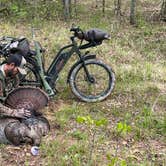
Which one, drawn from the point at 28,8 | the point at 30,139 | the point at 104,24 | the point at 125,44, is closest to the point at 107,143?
the point at 30,139

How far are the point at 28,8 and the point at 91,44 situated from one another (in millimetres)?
9208

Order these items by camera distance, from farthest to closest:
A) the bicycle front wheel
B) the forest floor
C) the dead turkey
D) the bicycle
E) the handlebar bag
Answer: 1. the bicycle front wheel
2. the bicycle
3. the handlebar bag
4. the dead turkey
5. the forest floor

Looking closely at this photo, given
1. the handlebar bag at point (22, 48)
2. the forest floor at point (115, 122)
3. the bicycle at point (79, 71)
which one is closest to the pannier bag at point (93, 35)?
the bicycle at point (79, 71)

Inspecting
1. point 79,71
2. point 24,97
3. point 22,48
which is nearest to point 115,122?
point 79,71

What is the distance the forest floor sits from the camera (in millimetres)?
5320

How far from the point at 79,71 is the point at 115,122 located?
115 cm

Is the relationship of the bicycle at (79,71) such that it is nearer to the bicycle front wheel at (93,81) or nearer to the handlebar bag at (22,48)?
the bicycle front wheel at (93,81)

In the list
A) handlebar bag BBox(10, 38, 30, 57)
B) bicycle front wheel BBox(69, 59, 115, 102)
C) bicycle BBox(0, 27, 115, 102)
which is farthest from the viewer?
bicycle front wheel BBox(69, 59, 115, 102)

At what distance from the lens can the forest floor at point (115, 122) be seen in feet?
17.5

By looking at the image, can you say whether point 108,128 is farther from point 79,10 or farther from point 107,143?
point 79,10

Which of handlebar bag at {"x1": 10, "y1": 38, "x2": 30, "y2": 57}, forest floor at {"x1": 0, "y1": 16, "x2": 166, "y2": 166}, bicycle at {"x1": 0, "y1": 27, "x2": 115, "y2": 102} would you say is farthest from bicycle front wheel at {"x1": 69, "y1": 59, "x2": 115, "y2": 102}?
handlebar bag at {"x1": 10, "y1": 38, "x2": 30, "y2": 57}

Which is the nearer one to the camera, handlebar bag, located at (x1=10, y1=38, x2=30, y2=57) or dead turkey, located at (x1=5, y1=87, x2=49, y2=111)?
dead turkey, located at (x1=5, y1=87, x2=49, y2=111)

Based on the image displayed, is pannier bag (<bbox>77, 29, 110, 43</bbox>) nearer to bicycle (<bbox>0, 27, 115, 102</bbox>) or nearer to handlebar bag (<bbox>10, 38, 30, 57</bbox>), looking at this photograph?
bicycle (<bbox>0, 27, 115, 102</bbox>)

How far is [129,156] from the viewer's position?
546 cm
